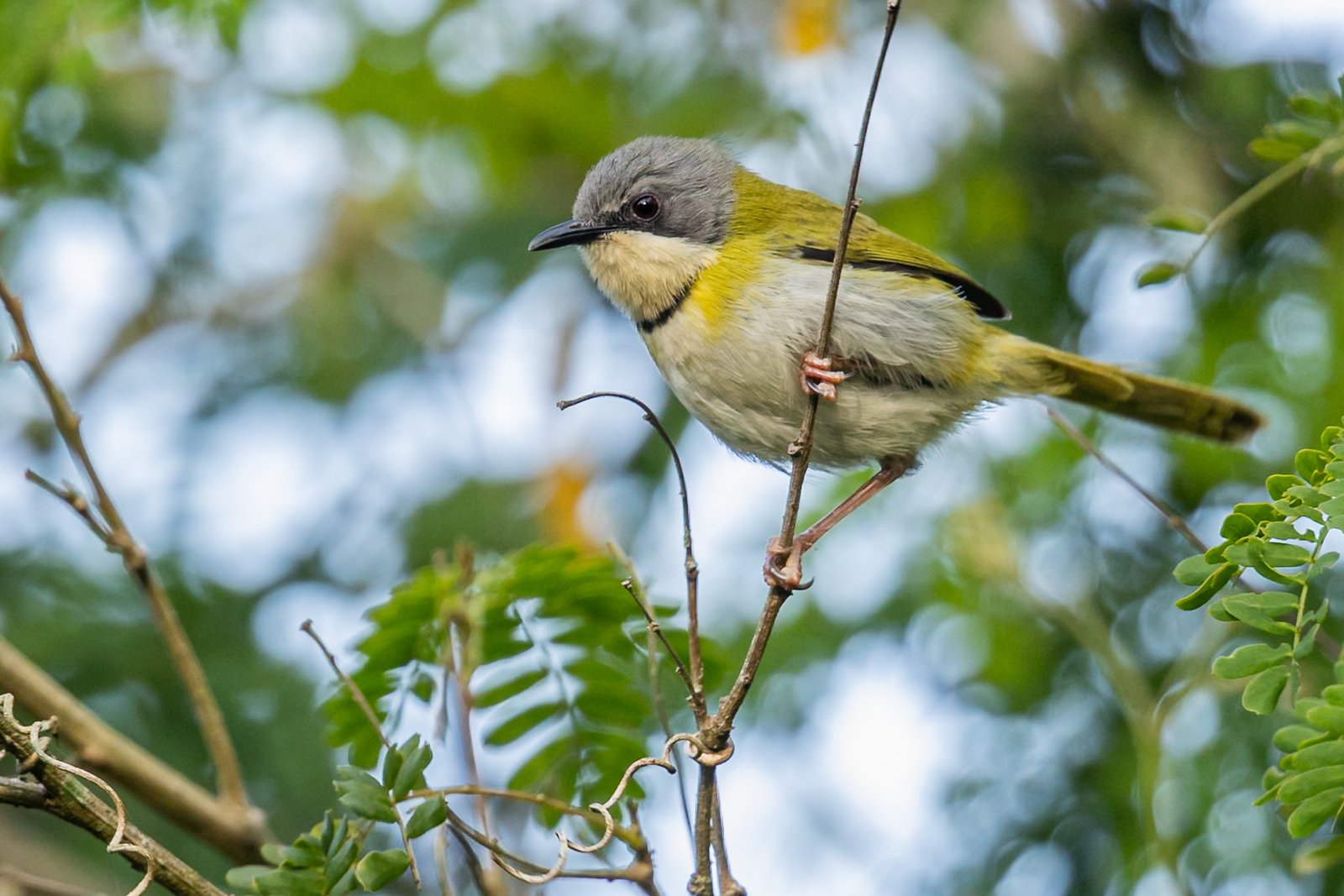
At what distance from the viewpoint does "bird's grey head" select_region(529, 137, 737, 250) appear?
417 cm

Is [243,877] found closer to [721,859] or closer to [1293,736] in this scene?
[721,859]

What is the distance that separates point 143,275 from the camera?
19.2 ft

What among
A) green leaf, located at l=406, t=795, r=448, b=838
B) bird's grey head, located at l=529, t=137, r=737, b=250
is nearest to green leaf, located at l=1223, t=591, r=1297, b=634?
green leaf, located at l=406, t=795, r=448, b=838

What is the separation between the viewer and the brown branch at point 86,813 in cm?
191

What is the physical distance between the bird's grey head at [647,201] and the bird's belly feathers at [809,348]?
0.39 m

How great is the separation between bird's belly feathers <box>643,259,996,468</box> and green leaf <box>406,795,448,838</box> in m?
1.77

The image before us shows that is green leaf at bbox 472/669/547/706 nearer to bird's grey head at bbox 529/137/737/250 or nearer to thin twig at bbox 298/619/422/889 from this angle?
thin twig at bbox 298/619/422/889

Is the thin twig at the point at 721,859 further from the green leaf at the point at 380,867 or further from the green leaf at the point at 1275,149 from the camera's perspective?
the green leaf at the point at 1275,149

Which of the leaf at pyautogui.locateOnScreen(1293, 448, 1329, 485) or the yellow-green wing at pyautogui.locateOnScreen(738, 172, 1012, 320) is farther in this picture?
the yellow-green wing at pyautogui.locateOnScreen(738, 172, 1012, 320)

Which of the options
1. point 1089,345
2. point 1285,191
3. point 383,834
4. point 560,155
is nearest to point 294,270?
point 560,155

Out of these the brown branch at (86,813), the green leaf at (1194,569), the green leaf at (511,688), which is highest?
the green leaf at (1194,569)

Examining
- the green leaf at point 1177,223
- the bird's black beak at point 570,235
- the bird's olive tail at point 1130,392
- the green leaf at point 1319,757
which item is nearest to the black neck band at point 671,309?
the bird's black beak at point 570,235

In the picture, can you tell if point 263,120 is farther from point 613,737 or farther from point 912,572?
point 613,737

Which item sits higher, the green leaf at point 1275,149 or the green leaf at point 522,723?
the green leaf at point 1275,149
